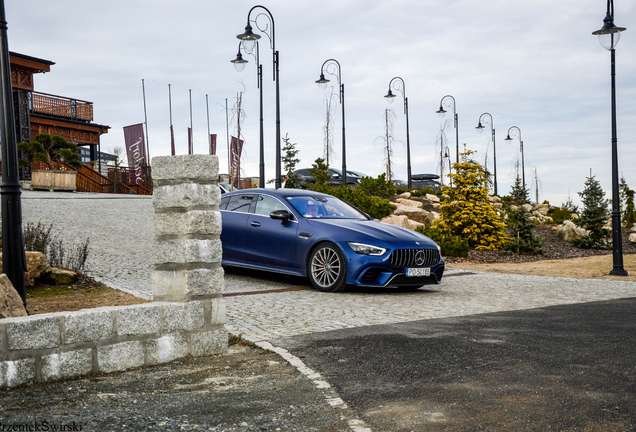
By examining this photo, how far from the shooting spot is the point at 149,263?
482 inches

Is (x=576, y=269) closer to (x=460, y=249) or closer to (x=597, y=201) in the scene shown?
(x=460, y=249)

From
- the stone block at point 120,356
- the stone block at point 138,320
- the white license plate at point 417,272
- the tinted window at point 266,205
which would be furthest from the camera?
the tinted window at point 266,205

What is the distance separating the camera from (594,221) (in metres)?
21.3

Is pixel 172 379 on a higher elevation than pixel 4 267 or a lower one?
lower

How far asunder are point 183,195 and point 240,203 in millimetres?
5598

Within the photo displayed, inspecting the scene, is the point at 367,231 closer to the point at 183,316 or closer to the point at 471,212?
the point at 183,316

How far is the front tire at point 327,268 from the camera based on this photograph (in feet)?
30.5

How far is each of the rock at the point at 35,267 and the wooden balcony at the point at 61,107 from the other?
31.0 metres

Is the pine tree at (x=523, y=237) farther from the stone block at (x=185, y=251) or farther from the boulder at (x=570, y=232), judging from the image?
the stone block at (x=185, y=251)

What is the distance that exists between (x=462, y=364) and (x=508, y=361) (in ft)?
1.31

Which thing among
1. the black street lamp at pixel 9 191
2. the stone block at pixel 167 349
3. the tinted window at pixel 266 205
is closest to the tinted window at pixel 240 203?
the tinted window at pixel 266 205

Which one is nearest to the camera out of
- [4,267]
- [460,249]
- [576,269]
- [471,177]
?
[4,267]

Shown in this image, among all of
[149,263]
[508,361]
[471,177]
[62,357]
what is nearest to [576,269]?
[471,177]

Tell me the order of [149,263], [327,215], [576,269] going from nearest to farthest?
[327,215] < [149,263] < [576,269]
